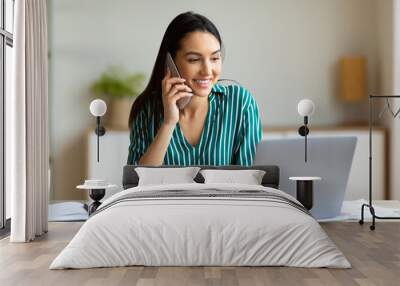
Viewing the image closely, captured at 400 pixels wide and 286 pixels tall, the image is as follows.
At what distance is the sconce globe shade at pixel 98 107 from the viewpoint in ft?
25.5

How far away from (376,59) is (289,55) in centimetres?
110

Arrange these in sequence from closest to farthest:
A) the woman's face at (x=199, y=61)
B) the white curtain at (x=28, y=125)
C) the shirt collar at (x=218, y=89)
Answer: the white curtain at (x=28, y=125) < the woman's face at (x=199, y=61) < the shirt collar at (x=218, y=89)

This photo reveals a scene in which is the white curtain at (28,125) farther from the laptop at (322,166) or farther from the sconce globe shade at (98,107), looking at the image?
the laptop at (322,166)

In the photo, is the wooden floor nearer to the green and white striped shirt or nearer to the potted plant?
the green and white striped shirt

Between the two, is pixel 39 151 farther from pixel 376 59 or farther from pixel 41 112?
pixel 376 59

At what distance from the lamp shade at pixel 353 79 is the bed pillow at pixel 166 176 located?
253 cm

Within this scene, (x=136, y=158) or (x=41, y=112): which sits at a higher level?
(x=41, y=112)

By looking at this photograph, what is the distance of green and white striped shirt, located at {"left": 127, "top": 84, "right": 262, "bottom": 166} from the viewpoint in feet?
25.3

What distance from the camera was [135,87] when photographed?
8.42 metres

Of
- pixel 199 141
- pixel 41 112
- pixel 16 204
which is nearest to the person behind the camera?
pixel 16 204

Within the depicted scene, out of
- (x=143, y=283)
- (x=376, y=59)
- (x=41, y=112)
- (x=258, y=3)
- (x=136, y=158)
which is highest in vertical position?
(x=258, y=3)

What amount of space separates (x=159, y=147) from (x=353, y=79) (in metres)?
2.60

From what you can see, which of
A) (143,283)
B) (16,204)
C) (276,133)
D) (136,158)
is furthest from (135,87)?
(143,283)

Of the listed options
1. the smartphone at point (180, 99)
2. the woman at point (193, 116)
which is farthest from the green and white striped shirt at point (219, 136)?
the smartphone at point (180, 99)
